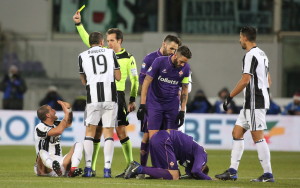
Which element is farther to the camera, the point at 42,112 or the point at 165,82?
the point at 165,82

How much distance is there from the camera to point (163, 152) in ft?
41.9

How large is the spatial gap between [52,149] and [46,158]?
25cm

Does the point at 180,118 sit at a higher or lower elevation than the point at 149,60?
lower

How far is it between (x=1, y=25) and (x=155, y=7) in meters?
5.02

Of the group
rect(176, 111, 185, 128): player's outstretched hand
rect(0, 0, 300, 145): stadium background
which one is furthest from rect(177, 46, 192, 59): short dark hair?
rect(0, 0, 300, 145): stadium background

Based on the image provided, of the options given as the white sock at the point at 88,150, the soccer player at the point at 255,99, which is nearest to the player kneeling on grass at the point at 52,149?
the white sock at the point at 88,150

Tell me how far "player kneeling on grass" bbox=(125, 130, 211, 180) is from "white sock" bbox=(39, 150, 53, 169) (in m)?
1.05

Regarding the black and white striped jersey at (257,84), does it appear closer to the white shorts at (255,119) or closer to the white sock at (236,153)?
the white shorts at (255,119)

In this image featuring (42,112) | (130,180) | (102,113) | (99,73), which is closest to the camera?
(130,180)

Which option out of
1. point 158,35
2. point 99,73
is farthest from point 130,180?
point 158,35

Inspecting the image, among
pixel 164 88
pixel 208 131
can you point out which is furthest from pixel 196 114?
pixel 164 88

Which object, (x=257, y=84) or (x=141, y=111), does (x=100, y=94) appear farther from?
(x=257, y=84)

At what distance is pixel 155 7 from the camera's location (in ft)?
103

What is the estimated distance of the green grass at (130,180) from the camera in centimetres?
1176
